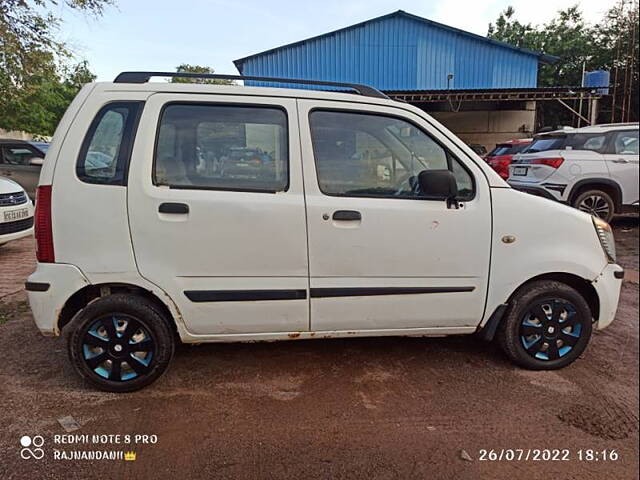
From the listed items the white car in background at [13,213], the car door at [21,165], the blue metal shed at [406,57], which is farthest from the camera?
the blue metal shed at [406,57]

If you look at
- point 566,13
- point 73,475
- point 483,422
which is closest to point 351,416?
point 483,422

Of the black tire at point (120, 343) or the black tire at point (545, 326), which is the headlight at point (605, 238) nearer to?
the black tire at point (545, 326)

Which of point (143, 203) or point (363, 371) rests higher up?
point (143, 203)

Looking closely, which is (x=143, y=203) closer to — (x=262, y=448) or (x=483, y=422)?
(x=262, y=448)

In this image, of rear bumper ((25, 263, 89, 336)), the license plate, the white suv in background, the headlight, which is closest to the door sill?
rear bumper ((25, 263, 89, 336))

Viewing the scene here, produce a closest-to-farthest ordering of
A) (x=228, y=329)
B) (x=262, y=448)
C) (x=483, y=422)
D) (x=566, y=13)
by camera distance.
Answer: (x=262, y=448) → (x=483, y=422) → (x=228, y=329) → (x=566, y=13)

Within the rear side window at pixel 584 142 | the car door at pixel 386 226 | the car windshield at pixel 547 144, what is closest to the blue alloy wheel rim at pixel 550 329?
the car door at pixel 386 226

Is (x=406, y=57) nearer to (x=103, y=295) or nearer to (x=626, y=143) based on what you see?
(x=626, y=143)

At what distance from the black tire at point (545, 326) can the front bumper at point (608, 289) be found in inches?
5.0

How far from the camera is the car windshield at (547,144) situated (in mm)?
6340

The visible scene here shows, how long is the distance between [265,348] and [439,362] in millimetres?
1300

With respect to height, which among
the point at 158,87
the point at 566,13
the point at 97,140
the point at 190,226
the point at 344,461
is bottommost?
the point at 344,461

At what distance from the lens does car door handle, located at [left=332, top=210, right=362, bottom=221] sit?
2.53 metres

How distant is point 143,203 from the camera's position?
7.88 ft
